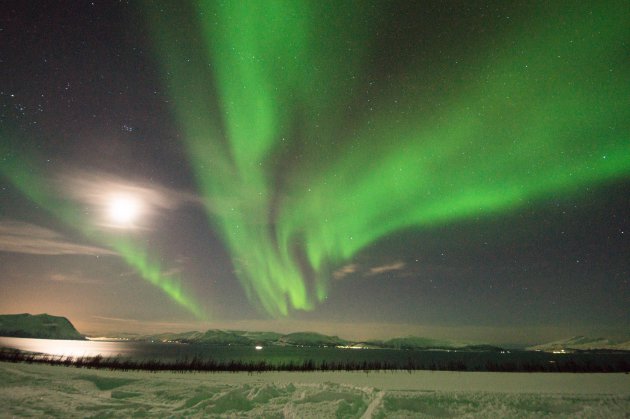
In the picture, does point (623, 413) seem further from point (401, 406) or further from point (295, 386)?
point (295, 386)

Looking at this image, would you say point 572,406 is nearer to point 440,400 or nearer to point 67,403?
point 440,400

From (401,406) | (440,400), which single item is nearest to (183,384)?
(401,406)

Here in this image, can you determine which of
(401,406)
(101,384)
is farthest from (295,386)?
(101,384)

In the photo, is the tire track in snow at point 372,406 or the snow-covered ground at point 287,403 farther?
the snow-covered ground at point 287,403

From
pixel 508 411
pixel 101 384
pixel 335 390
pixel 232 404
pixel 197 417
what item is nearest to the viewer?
pixel 197 417

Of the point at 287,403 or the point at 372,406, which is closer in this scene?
the point at 372,406

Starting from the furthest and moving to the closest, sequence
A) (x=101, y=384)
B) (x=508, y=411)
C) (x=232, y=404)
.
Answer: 1. (x=101, y=384)
2. (x=232, y=404)
3. (x=508, y=411)

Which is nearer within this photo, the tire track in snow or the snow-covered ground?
the tire track in snow

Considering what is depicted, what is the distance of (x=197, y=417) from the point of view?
13312 mm

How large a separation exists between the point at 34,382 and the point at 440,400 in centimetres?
2476

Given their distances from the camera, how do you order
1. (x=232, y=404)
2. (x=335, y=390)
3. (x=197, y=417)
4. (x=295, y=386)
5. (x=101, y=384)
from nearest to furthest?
1. (x=197, y=417)
2. (x=232, y=404)
3. (x=335, y=390)
4. (x=295, y=386)
5. (x=101, y=384)

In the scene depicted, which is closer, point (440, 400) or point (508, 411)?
point (508, 411)

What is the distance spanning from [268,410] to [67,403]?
946 cm

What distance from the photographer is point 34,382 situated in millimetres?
20188
